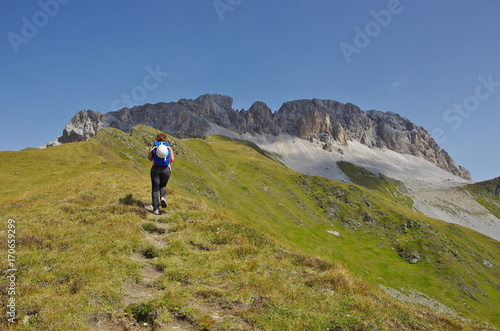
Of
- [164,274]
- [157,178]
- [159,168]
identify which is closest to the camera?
[164,274]

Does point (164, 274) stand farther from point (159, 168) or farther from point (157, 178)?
point (159, 168)

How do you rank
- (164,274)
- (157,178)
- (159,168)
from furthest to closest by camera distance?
1. (159,168)
2. (157,178)
3. (164,274)

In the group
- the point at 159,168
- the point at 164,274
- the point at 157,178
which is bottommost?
the point at 164,274

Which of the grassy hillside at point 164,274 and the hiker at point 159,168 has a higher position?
the hiker at point 159,168

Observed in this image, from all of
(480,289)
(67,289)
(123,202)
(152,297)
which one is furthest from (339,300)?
(480,289)

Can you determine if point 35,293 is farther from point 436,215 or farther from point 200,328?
point 436,215

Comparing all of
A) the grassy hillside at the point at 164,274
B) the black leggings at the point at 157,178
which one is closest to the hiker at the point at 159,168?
the black leggings at the point at 157,178

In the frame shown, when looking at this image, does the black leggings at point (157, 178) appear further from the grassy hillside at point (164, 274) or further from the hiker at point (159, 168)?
the grassy hillside at point (164, 274)

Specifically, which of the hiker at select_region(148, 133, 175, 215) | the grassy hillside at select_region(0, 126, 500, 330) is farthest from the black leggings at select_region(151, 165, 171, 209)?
the grassy hillside at select_region(0, 126, 500, 330)

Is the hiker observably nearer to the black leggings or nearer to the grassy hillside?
the black leggings

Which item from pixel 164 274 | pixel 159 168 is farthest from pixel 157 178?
pixel 164 274

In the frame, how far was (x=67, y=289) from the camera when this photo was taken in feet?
29.7

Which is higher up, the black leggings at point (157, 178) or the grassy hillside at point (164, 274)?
the black leggings at point (157, 178)

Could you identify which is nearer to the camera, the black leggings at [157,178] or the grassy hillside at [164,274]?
the grassy hillside at [164,274]
